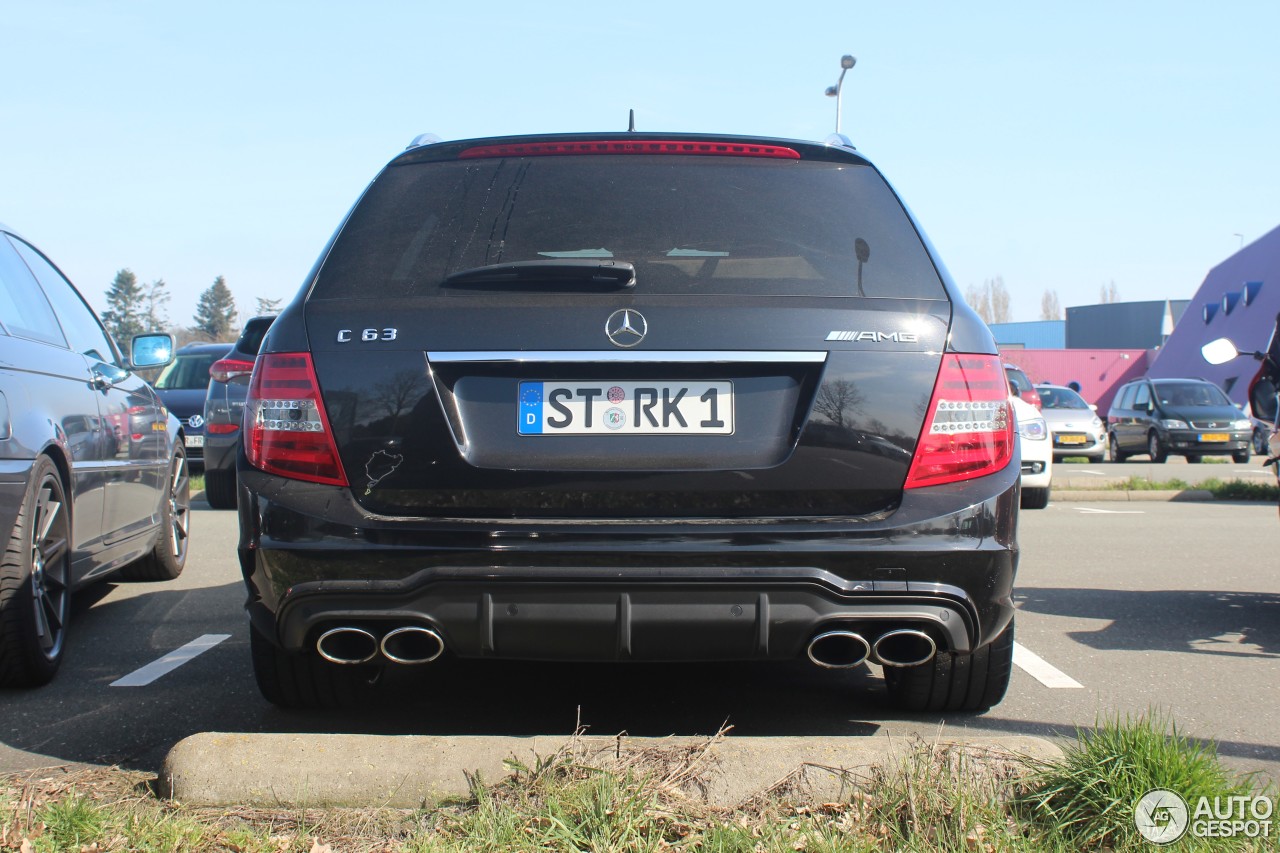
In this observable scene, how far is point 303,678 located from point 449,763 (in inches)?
36.0

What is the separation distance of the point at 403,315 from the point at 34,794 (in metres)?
1.43

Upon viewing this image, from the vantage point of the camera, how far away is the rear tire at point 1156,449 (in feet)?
83.6

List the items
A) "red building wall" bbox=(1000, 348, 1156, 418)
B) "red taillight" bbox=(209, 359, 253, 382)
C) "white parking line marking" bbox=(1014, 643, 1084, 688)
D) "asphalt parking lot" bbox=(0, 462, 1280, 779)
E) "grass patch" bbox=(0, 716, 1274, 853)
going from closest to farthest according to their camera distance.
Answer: "grass patch" bbox=(0, 716, 1274, 853)
"asphalt parking lot" bbox=(0, 462, 1280, 779)
"white parking line marking" bbox=(1014, 643, 1084, 688)
"red taillight" bbox=(209, 359, 253, 382)
"red building wall" bbox=(1000, 348, 1156, 418)

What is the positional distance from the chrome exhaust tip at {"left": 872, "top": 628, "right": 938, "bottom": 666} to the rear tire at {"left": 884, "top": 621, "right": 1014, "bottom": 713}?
422mm

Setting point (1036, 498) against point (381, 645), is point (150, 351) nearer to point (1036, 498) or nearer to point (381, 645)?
point (381, 645)

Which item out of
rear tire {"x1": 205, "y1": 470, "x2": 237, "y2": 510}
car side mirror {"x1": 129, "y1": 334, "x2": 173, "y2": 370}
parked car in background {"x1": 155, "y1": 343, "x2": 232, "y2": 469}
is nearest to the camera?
car side mirror {"x1": 129, "y1": 334, "x2": 173, "y2": 370}

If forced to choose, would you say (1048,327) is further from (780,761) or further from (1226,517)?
(780,761)

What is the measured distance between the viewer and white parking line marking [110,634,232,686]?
4.55 m

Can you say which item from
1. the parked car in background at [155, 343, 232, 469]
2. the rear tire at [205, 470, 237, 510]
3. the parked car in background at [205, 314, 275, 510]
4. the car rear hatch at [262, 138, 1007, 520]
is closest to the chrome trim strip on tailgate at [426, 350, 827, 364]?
the car rear hatch at [262, 138, 1007, 520]

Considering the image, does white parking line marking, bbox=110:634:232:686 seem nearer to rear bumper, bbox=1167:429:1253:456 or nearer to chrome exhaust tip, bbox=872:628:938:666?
chrome exhaust tip, bbox=872:628:938:666

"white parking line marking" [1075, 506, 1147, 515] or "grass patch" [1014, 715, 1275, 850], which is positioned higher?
"grass patch" [1014, 715, 1275, 850]

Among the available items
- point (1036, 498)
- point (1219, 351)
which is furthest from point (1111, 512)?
point (1219, 351)

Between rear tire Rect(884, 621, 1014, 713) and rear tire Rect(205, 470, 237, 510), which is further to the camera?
rear tire Rect(205, 470, 237, 510)

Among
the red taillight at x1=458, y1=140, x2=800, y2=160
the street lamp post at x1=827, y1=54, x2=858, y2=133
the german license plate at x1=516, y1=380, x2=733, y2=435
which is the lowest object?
the german license plate at x1=516, y1=380, x2=733, y2=435
